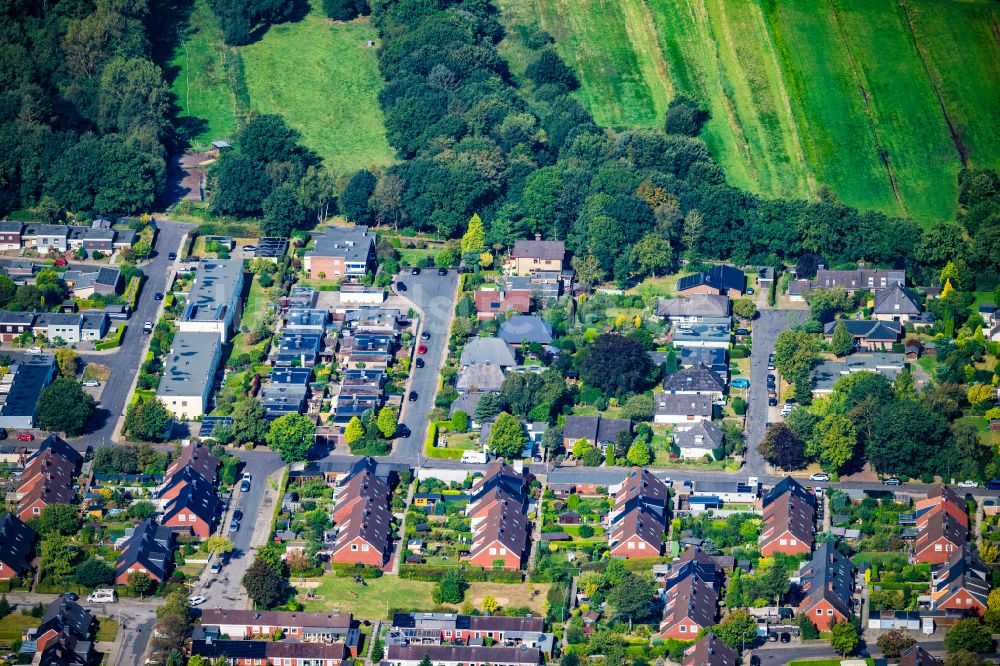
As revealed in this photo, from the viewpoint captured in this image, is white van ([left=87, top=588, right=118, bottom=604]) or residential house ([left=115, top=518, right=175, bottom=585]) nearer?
white van ([left=87, top=588, right=118, bottom=604])

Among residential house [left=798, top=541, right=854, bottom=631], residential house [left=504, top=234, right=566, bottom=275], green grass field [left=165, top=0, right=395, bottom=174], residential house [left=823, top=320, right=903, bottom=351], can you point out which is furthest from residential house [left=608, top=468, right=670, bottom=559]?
green grass field [left=165, top=0, right=395, bottom=174]

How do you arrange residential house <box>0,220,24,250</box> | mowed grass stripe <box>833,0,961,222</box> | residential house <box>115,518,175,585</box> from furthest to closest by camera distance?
mowed grass stripe <box>833,0,961,222</box> < residential house <box>0,220,24,250</box> < residential house <box>115,518,175,585</box>

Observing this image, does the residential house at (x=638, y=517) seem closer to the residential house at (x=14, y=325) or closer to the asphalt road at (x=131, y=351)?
the asphalt road at (x=131, y=351)

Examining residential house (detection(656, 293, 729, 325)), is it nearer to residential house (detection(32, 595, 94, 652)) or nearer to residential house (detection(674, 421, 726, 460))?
residential house (detection(674, 421, 726, 460))

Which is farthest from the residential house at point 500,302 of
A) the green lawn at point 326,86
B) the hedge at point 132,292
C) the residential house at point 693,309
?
the hedge at point 132,292

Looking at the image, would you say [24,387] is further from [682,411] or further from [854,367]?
[854,367]

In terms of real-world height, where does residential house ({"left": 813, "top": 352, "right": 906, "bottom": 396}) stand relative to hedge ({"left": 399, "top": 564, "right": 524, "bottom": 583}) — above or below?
above

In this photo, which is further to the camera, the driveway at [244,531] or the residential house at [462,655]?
the driveway at [244,531]
